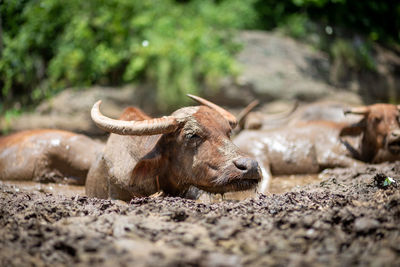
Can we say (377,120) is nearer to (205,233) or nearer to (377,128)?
(377,128)

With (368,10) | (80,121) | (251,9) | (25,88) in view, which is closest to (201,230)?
(80,121)

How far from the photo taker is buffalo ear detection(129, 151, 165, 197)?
4.38 meters

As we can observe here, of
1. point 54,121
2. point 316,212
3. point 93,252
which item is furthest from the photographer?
point 54,121

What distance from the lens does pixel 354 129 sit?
309 inches

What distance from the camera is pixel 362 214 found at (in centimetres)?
279

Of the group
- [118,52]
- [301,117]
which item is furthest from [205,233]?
[118,52]

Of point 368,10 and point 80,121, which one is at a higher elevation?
point 368,10

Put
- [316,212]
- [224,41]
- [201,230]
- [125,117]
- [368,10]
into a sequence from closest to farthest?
[201,230]
[316,212]
[125,117]
[224,41]
[368,10]

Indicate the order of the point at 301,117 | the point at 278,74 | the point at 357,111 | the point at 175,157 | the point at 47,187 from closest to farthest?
1. the point at 175,157
2. the point at 47,187
3. the point at 357,111
4. the point at 301,117
5. the point at 278,74

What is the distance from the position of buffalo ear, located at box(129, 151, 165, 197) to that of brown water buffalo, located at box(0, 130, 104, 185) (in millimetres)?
1809

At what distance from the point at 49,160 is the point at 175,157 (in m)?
2.85

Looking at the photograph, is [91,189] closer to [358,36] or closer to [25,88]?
[25,88]

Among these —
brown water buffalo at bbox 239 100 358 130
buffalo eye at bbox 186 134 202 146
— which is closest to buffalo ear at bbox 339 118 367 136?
brown water buffalo at bbox 239 100 358 130

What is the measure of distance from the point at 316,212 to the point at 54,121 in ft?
31.2
